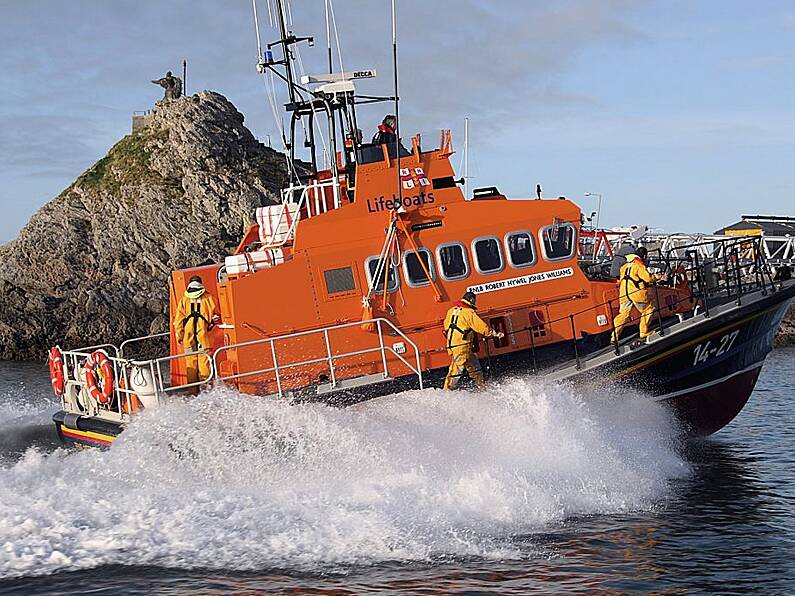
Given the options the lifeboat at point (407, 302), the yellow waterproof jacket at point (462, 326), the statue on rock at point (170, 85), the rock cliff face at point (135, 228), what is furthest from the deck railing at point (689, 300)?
the statue on rock at point (170, 85)

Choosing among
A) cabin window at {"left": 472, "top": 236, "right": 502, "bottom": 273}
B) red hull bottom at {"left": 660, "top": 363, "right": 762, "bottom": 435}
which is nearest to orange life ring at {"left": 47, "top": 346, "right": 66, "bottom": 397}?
cabin window at {"left": 472, "top": 236, "right": 502, "bottom": 273}

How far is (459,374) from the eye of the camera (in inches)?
388

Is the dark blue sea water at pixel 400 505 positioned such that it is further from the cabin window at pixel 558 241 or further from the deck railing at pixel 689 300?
the cabin window at pixel 558 241

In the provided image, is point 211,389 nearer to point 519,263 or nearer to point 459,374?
point 459,374

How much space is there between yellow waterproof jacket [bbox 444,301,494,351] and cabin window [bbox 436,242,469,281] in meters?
0.75

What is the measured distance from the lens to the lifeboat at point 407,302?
10.0 m

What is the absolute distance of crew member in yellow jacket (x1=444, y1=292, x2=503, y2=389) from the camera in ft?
31.9

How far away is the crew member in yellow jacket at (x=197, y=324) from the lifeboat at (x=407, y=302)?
0.13 m

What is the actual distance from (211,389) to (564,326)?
160 inches

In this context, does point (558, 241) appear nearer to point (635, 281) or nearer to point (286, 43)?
point (635, 281)

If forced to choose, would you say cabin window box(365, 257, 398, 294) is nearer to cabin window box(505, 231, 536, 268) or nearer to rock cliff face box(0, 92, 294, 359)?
cabin window box(505, 231, 536, 268)

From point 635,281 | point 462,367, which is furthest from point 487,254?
point 635,281

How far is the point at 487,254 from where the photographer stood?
34.6 ft

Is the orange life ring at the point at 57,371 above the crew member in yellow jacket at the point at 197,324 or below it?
below
